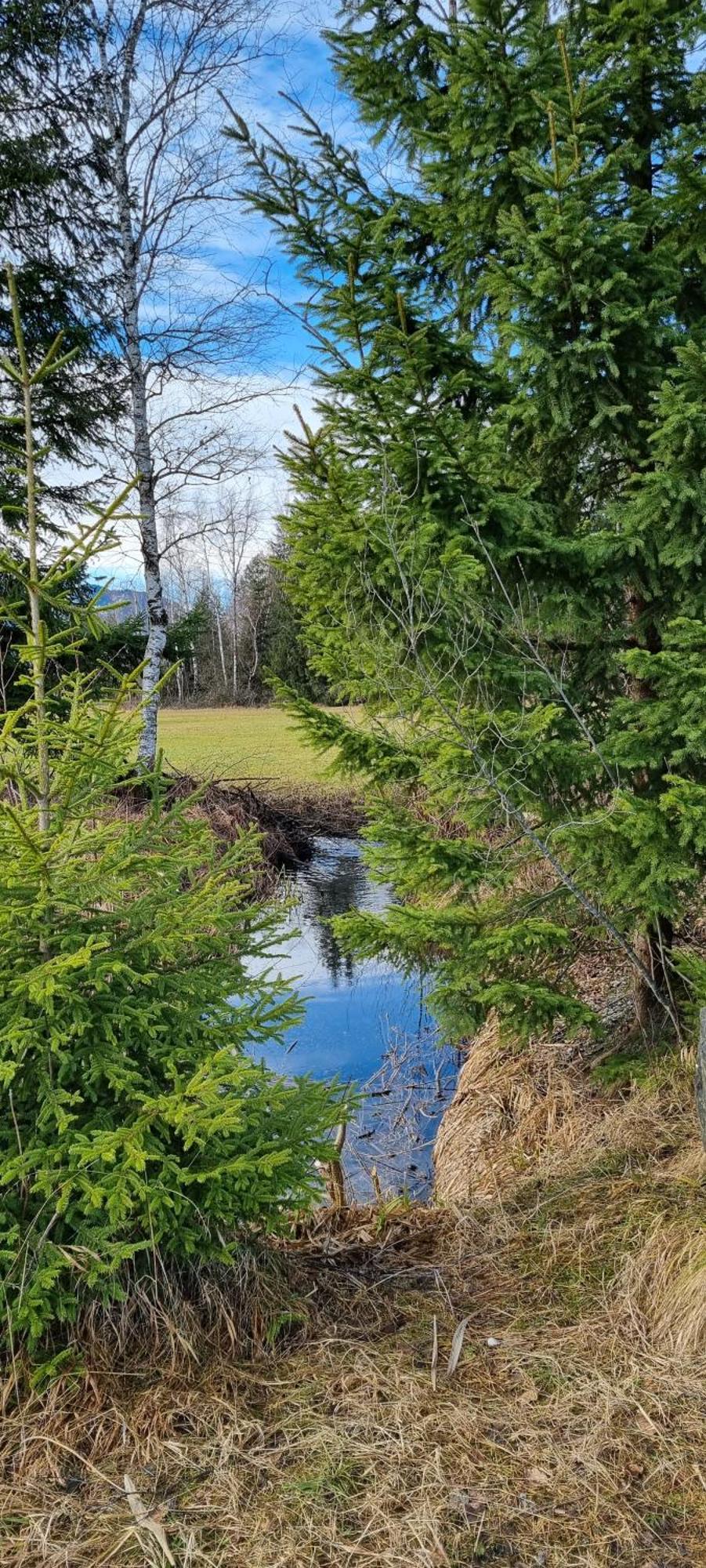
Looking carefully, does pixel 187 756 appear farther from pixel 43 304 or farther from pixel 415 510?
pixel 415 510

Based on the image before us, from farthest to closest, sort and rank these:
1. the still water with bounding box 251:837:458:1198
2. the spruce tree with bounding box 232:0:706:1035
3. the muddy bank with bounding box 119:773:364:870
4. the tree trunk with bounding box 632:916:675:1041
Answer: the muddy bank with bounding box 119:773:364:870 < the still water with bounding box 251:837:458:1198 < the tree trunk with bounding box 632:916:675:1041 < the spruce tree with bounding box 232:0:706:1035

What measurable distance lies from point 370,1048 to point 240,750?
36.2 ft

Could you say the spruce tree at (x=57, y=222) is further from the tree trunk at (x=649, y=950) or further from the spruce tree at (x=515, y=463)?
the tree trunk at (x=649, y=950)

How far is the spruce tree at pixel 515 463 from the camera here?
9.78 ft

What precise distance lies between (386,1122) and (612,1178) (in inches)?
91.3

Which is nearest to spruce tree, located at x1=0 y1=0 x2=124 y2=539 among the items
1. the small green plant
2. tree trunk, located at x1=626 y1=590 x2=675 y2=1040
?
tree trunk, located at x1=626 y1=590 x2=675 y2=1040

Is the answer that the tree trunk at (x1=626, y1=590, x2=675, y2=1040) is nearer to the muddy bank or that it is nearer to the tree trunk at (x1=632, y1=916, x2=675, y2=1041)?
the tree trunk at (x1=632, y1=916, x2=675, y2=1041)

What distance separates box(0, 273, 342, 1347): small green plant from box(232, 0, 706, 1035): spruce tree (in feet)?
4.15

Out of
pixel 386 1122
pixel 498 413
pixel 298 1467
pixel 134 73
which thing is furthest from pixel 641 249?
pixel 134 73

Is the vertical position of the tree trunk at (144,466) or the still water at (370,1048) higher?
the tree trunk at (144,466)

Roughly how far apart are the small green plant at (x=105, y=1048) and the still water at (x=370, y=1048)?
0.51 metres

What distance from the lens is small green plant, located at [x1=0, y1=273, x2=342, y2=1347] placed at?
6.19 feet

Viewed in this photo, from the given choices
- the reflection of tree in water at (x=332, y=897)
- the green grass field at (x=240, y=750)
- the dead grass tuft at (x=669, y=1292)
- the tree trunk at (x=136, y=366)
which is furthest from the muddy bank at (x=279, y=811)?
the dead grass tuft at (x=669, y=1292)

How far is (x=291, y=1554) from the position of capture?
5.24 ft
